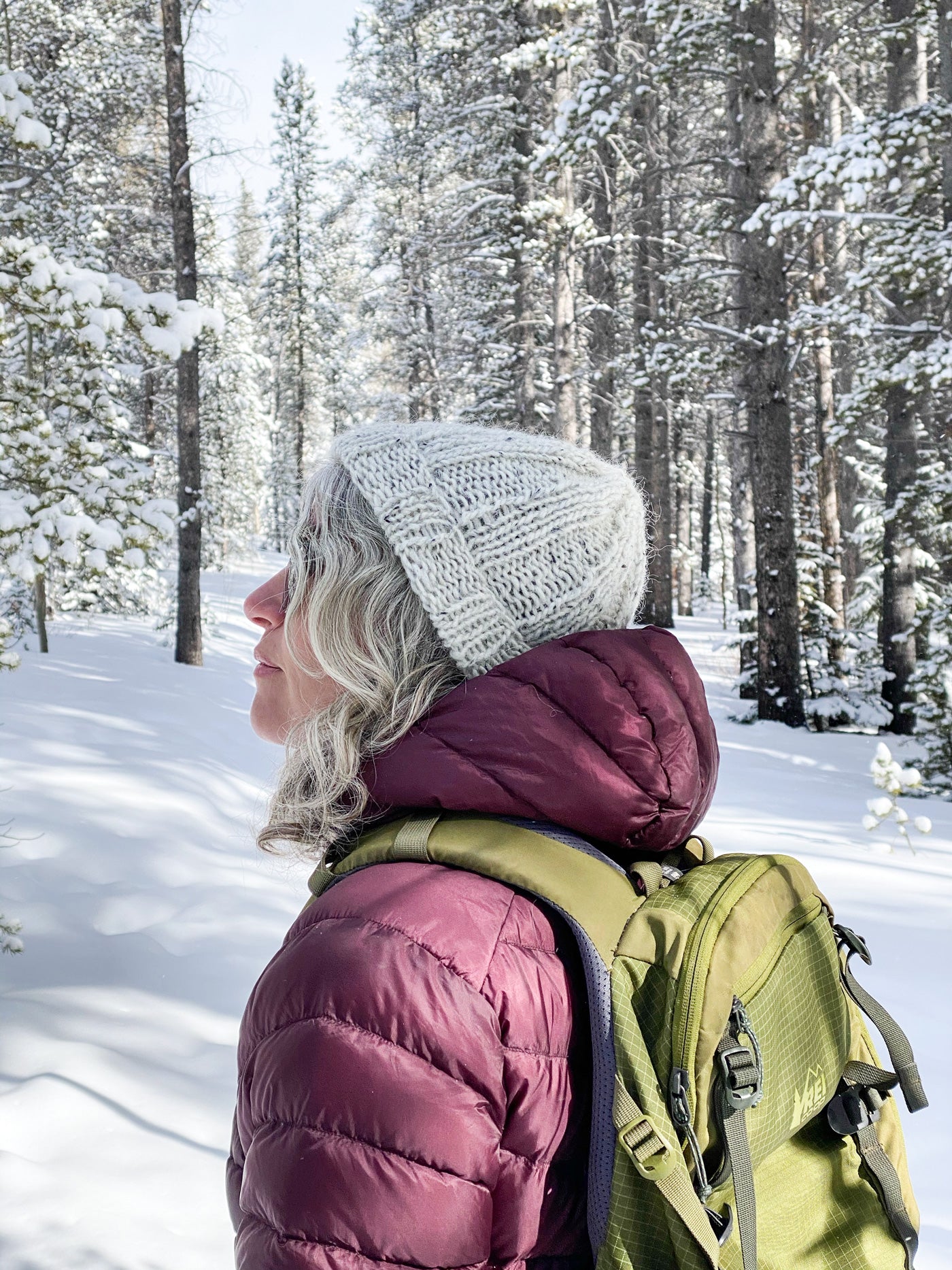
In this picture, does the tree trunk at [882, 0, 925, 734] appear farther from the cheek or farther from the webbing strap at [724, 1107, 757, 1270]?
the webbing strap at [724, 1107, 757, 1270]

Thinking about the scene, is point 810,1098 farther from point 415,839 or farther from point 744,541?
point 744,541

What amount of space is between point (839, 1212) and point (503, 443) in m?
1.16

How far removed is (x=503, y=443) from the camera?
1445 millimetres

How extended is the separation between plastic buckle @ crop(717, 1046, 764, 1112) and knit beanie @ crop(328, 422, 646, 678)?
1.90ft

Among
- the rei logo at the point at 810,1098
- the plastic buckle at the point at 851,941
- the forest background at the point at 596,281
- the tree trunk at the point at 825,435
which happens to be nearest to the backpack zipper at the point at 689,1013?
the rei logo at the point at 810,1098

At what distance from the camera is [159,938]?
182 inches

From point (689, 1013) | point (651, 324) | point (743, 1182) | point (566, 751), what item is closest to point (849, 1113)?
point (743, 1182)

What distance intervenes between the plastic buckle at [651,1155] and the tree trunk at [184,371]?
11.6 meters

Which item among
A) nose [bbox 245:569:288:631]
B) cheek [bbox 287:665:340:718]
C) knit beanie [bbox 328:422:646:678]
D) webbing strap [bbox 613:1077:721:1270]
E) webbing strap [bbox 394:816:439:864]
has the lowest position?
webbing strap [bbox 613:1077:721:1270]

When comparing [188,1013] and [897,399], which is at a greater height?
[897,399]

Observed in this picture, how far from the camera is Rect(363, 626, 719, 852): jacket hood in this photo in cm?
115

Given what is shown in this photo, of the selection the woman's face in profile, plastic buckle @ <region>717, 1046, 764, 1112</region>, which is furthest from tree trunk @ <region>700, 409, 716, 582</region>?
plastic buckle @ <region>717, 1046, 764, 1112</region>

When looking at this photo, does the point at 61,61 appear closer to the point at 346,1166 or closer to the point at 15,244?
the point at 15,244

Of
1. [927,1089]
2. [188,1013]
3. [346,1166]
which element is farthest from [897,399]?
[346,1166]
